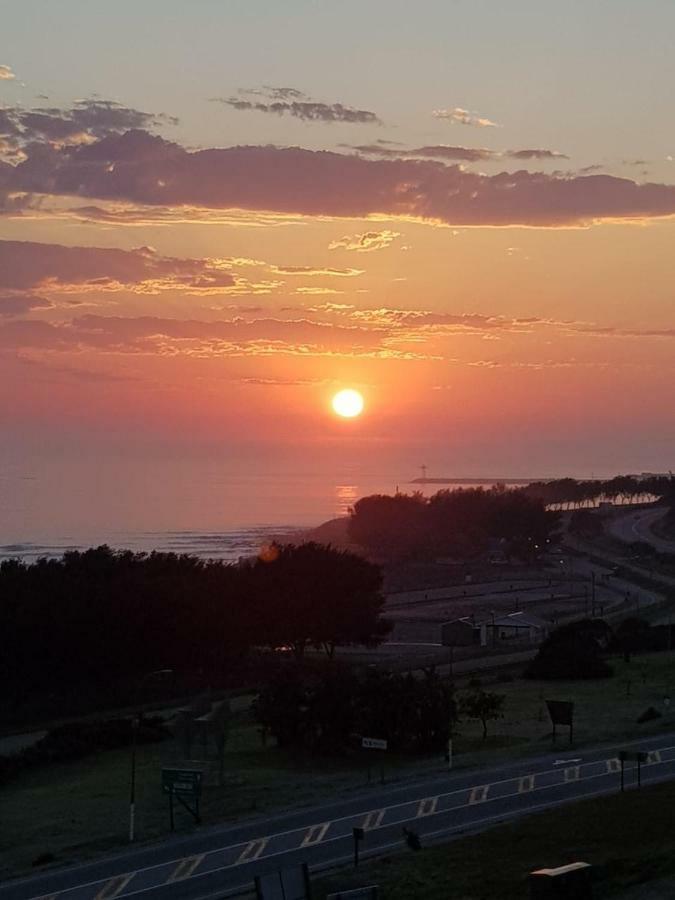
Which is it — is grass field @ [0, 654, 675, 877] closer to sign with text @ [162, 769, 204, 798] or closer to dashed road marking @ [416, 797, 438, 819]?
sign with text @ [162, 769, 204, 798]

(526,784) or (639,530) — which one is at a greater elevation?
(639,530)

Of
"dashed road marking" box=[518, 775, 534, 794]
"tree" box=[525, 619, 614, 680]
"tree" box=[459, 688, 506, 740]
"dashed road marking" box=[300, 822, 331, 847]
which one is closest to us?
"dashed road marking" box=[300, 822, 331, 847]

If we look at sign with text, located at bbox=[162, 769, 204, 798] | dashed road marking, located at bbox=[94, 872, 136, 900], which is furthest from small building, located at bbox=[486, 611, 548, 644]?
dashed road marking, located at bbox=[94, 872, 136, 900]

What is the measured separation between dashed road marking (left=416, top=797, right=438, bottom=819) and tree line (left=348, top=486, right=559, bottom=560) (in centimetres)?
11153

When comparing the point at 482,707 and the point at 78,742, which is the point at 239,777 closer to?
the point at 78,742

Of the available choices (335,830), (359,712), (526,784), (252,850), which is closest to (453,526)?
(359,712)

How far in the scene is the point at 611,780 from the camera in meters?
28.7

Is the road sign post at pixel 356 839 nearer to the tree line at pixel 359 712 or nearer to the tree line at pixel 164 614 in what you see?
the tree line at pixel 359 712

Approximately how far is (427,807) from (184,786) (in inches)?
204

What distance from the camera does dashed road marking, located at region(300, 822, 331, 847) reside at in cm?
2408

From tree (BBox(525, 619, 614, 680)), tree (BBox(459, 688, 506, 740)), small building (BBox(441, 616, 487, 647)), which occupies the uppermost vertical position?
small building (BBox(441, 616, 487, 647))

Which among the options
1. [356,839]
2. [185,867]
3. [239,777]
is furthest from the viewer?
[239,777]

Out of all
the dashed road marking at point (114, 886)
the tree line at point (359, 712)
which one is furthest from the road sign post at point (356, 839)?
the tree line at point (359, 712)

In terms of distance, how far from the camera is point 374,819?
85.4ft
